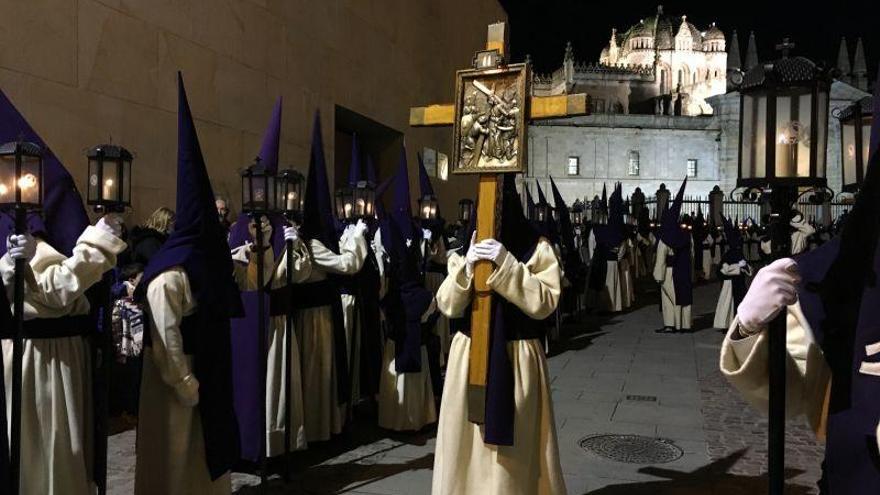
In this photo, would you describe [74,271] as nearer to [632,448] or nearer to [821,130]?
[821,130]

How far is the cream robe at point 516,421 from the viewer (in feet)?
14.2

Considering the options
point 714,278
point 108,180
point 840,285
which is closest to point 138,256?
point 108,180

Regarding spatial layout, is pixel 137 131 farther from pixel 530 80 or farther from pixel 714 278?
pixel 714 278

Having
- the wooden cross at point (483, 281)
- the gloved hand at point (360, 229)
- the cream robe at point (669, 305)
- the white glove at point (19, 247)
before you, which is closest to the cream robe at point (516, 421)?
the wooden cross at point (483, 281)

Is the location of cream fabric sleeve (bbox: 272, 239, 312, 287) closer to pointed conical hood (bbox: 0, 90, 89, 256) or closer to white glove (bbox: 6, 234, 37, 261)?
pointed conical hood (bbox: 0, 90, 89, 256)

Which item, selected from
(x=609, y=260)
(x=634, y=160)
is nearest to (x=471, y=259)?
(x=609, y=260)

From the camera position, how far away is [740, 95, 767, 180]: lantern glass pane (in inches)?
143

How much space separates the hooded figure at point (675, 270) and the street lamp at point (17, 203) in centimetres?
1256

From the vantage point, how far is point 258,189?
5477 millimetres

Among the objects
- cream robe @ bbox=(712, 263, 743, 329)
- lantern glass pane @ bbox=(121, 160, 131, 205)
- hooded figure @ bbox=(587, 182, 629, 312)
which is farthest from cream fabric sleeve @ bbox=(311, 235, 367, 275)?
hooded figure @ bbox=(587, 182, 629, 312)

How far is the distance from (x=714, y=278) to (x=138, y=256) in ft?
Result: 87.3

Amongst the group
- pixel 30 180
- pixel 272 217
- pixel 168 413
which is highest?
pixel 30 180

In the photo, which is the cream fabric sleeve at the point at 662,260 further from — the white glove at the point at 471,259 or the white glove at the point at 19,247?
the white glove at the point at 19,247

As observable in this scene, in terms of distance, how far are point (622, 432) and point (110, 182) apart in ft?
17.6
